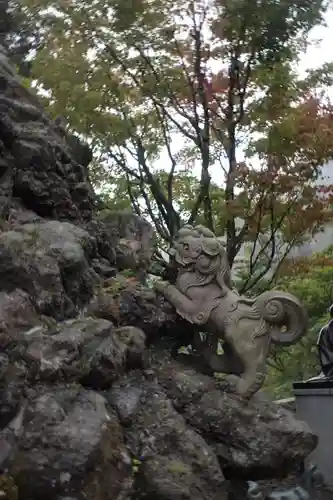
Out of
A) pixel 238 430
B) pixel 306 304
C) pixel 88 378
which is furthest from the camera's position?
pixel 306 304

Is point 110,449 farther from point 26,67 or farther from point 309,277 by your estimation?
point 309,277

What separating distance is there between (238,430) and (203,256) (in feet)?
4.79

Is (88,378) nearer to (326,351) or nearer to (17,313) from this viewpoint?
(17,313)

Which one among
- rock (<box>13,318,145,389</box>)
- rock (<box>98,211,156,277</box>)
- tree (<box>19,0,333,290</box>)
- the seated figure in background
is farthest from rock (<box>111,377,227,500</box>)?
tree (<box>19,0,333,290</box>)

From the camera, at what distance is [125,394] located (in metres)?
4.37

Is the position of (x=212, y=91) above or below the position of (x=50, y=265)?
above

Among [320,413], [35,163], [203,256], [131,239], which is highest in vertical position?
[35,163]

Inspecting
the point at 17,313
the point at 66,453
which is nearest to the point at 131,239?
the point at 17,313

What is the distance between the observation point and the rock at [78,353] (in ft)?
12.7

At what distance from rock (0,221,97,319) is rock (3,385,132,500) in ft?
2.78

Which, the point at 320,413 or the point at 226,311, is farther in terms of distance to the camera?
the point at 320,413

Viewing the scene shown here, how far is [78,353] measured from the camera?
4047 mm

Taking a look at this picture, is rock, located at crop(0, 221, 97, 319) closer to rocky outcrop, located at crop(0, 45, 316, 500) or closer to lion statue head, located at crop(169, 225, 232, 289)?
rocky outcrop, located at crop(0, 45, 316, 500)

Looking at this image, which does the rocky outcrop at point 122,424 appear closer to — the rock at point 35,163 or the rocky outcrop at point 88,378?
the rocky outcrop at point 88,378
